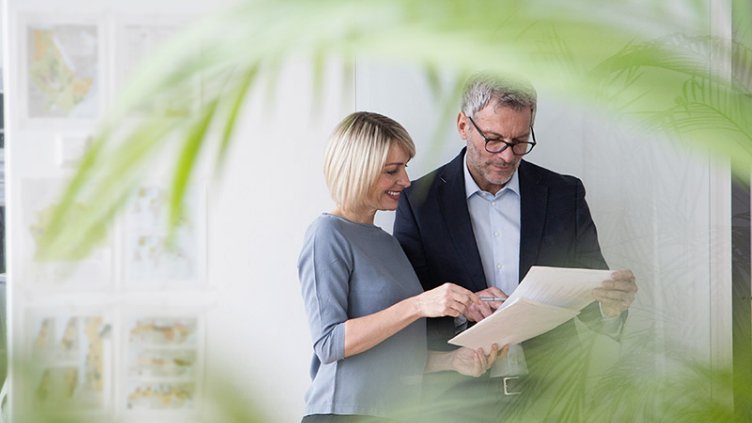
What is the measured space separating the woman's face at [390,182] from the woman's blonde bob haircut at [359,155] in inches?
0.5

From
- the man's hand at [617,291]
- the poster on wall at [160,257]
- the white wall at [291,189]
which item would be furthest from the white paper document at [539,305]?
the poster on wall at [160,257]

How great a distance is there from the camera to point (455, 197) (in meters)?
2.64

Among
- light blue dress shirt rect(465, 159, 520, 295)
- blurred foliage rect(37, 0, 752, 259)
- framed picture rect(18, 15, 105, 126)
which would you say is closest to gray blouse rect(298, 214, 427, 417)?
light blue dress shirt rect(465, 159, 520, 295)

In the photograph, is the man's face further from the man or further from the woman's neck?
the woman's neck

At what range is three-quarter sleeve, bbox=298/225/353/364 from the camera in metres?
2.35

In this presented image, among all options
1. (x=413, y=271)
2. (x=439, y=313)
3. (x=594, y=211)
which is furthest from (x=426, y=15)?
(x=594, y=211)

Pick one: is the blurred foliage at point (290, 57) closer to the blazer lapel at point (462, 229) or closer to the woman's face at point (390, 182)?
the woman's face at point (390, 182)

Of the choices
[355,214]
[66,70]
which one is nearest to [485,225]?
[355,214]

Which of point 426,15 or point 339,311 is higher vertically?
point 426,15

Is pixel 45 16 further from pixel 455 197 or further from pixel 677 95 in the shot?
pixel 677 95

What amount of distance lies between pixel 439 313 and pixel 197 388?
204cm

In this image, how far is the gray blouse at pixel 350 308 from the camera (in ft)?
7.75

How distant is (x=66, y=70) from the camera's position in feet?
10.6

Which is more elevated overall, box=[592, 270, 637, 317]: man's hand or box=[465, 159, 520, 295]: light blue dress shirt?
box=[465, 159, 520, 295]: light blue dress shirt
